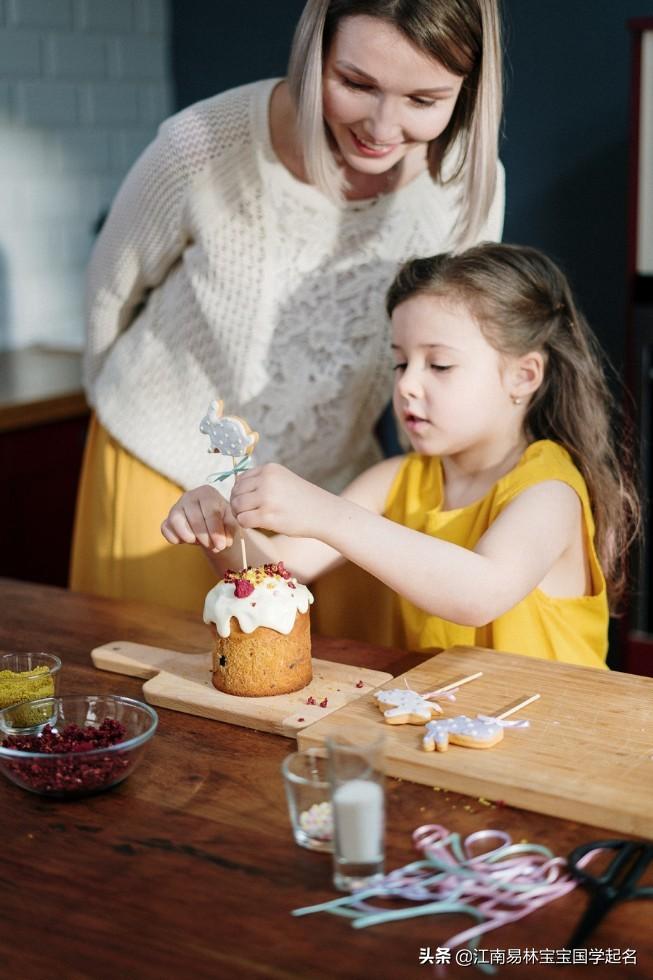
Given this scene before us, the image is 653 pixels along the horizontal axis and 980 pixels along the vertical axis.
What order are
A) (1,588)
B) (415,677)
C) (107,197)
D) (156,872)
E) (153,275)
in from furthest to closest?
1. (107,197)
2. (153,275)
3. (1,588)
4. (415,677)
5. (156,872)

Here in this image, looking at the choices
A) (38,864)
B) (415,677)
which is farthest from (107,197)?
(38,864)

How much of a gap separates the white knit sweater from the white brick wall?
178 centimetres

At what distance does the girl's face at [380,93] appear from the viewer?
5.45 feet

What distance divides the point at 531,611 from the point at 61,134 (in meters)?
2.78

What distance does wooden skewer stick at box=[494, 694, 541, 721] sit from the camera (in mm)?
1335

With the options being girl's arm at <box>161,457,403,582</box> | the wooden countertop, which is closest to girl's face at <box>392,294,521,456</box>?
girl's arm at <box>161,457,403,582</box>

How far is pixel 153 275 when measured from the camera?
2.16 meters

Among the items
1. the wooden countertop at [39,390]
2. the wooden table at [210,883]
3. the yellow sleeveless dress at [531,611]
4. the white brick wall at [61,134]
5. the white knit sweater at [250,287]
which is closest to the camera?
the wooden table at [210,883]

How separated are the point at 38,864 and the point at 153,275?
1.27m

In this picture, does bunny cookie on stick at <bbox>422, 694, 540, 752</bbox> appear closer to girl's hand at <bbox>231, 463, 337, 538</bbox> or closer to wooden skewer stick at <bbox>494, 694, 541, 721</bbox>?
wooden skewer stick at <bbox>494, 694, 541, 721</bbox>

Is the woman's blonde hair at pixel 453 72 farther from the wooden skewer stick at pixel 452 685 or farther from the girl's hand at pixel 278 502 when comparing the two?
the wooden skewer stick at pixel 452 685

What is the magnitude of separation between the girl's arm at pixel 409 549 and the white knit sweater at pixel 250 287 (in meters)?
0.56

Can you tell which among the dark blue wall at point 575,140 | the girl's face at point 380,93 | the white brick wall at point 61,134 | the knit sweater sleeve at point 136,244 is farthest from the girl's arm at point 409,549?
the white brick wall at point 61,134

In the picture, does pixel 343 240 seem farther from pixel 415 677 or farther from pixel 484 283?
pixel 415 677
